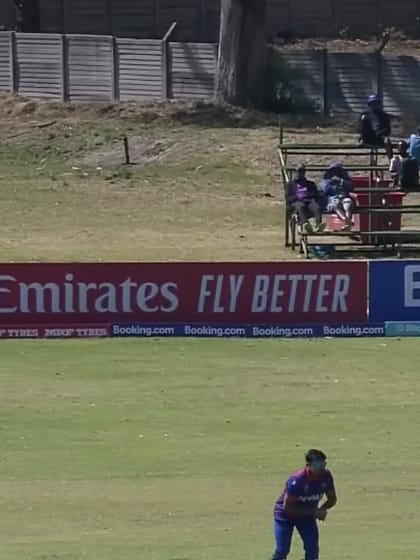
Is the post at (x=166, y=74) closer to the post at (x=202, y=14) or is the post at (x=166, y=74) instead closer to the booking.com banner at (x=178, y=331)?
the post at (x=202, y=14)

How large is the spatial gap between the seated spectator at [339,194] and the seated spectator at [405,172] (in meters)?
1.48

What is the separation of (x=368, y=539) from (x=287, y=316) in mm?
12079

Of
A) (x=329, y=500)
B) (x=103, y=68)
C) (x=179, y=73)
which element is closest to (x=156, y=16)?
(x=103, y=68)

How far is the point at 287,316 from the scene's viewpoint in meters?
27.9

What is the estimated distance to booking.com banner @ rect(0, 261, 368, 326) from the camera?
27.3 m

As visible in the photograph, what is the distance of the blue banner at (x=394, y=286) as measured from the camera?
27.9 metres

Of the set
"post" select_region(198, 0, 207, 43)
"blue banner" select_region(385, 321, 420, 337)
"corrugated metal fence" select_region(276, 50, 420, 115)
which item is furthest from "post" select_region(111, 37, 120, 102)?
"blue banner" select_region(385, 321, 420, 337)

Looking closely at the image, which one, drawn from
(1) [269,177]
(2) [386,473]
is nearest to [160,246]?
(1) [269,177]

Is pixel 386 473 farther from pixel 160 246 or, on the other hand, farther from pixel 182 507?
pixel 160 246

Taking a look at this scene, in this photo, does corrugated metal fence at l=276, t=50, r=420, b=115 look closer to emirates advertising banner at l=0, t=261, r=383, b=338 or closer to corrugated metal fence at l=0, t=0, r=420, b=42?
corrugated metal fence at l=0, t=0, r=420, b=42

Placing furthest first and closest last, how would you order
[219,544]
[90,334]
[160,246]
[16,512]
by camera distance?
[160,246] < [90,334] < [16,512] < [219,544]

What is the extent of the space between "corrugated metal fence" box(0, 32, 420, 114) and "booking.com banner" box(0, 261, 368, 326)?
18.8m

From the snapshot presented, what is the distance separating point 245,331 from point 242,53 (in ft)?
59.7

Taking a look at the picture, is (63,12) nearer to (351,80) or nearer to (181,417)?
(351,80)
